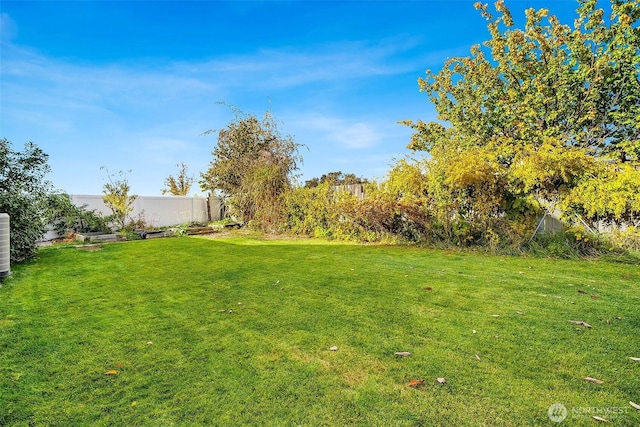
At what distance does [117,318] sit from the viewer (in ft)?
11.0

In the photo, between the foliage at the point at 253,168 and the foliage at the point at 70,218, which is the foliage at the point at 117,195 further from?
the foliage at the point at 253,168

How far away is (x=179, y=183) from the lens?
21.0 meters

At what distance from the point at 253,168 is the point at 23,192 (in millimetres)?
6949

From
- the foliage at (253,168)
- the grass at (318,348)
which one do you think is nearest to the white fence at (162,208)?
the foliage at (253,168)

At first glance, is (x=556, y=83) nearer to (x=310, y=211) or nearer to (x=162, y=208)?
(x=310, y=211)

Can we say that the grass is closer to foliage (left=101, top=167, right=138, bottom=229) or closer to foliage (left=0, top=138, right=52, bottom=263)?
foliage (left=0, top=138, right=52, bottom=263)

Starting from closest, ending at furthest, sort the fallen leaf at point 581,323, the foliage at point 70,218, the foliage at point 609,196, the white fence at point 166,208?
the fallen leaf at point 581,323 → the foliage at point 609,196 → the foliage at point 70,218 → the white fence at point 166,208

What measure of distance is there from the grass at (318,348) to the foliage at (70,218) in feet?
20.8

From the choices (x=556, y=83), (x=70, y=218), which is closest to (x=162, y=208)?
(x=70, y=218)

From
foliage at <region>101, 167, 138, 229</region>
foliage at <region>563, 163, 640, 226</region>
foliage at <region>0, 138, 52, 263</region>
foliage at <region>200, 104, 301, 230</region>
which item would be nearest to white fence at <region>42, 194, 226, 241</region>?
foliage at <region>101, 167, 138, 229</region>

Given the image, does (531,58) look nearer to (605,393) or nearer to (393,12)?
(393,12)

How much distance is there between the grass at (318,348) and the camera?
6.06 ft

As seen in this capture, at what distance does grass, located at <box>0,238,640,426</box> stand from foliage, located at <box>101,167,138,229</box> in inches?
297

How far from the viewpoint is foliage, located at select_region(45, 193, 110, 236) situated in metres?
10.3
